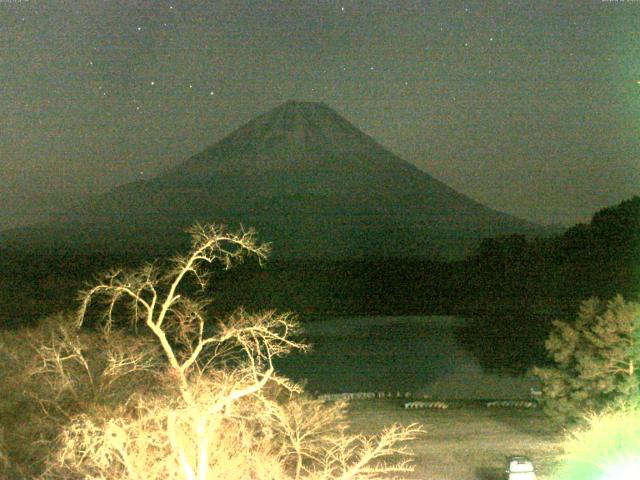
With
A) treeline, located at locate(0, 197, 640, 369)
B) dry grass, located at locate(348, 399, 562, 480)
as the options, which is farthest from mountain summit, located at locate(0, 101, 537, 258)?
dry grass, located at locate(348, 399, 562, 480)

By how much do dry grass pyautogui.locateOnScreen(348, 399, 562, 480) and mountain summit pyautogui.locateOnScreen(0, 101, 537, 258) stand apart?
99.8m

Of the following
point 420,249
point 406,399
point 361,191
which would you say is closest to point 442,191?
point 361,191

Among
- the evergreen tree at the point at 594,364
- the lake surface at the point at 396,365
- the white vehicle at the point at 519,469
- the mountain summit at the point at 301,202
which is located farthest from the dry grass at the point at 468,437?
the mountain summit at the point at 301,202

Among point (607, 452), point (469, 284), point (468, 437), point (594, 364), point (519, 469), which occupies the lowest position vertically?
point (469, 284)

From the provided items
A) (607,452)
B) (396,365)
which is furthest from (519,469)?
(396,365)

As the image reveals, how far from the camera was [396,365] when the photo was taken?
1531 inches

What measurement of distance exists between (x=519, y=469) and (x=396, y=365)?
81.4 feet

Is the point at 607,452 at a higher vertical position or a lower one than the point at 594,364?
lower

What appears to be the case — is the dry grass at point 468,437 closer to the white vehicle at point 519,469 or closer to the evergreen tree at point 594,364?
the white vehicle at point 519,469

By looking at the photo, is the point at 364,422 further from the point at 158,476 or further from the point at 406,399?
the point at 158,476

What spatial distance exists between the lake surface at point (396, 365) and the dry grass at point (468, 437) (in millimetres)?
4822

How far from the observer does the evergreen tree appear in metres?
17.9

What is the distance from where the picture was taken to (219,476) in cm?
794

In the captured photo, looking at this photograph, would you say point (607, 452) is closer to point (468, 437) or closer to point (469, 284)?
point (468, 437)
